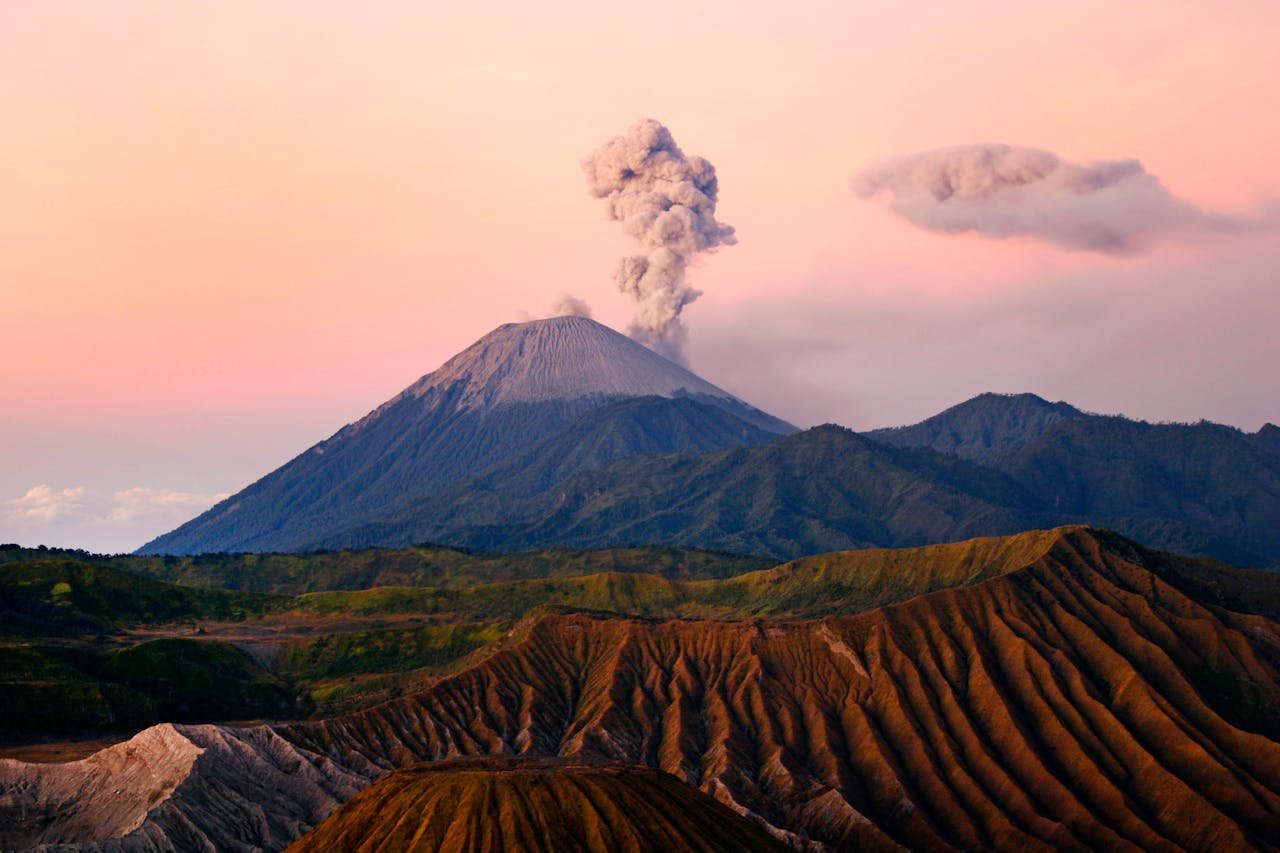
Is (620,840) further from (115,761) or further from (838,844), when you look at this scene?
(115,761)

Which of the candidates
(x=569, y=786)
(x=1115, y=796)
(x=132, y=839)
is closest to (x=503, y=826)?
(x=569, y=786)

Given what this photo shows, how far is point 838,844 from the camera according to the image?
186 m

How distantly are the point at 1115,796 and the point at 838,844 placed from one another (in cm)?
4133

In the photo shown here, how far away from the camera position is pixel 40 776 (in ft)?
552

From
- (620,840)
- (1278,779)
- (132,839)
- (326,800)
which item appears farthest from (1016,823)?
(132,839)

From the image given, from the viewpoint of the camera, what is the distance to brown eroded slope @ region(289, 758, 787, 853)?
437 ft

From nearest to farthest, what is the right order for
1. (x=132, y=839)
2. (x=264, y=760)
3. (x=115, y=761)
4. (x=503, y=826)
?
(x=503, y=826) < (x=132, y=839) < (x=115, y=761) < (x=264, y=760)

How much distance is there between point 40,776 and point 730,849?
85.9 meters

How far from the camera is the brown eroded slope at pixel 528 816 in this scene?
133 m

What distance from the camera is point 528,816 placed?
137 meters

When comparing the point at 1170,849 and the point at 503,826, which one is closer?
the point at 503,826

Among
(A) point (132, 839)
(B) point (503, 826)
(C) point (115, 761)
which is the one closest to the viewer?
(B) point (503, 826)

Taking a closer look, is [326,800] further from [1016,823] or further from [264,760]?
[1016,823]

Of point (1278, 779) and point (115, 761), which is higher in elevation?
point (115, 761)
